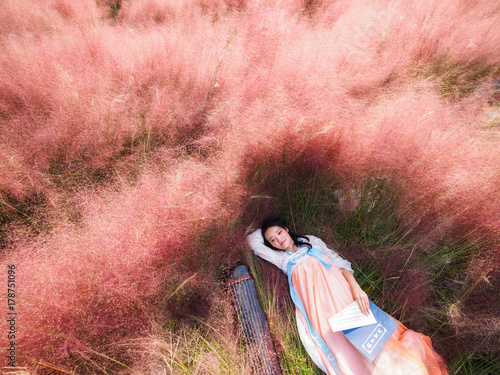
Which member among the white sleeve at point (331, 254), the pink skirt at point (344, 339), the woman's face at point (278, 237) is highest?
the woman's face at point (278, 237)

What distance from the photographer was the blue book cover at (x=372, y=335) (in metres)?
1.37

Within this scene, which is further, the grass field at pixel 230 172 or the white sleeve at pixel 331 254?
the white sleeve at pixel 331 254

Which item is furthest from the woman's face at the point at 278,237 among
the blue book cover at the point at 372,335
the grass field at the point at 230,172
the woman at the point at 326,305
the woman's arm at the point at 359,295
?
the blue book cover at the point at 372,335

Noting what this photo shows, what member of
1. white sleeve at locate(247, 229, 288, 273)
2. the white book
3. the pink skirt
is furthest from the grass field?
the white book

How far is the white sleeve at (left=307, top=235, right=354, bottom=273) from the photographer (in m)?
1.79

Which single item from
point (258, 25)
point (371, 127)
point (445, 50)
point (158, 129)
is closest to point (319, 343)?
point (371, 127)

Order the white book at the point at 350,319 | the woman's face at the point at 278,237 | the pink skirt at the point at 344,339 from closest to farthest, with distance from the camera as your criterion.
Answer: the pink skirt at the point at 344,339
the white book at the point at 350,319
the woman's face at the point at 278,237

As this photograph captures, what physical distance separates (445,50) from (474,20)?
46 cm

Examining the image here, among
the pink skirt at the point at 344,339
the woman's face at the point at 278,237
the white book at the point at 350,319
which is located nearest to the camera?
the pink skirt at the point at 344,339

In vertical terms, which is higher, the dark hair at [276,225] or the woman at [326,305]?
the dark hair at [276,225]

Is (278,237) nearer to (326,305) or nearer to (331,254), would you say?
(331,254)

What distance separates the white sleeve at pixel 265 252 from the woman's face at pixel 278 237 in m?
0.08

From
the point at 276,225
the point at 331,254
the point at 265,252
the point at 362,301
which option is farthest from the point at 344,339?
the point at 276,225

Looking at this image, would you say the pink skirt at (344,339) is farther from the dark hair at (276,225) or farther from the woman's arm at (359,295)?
the dark hair at (276,225)
